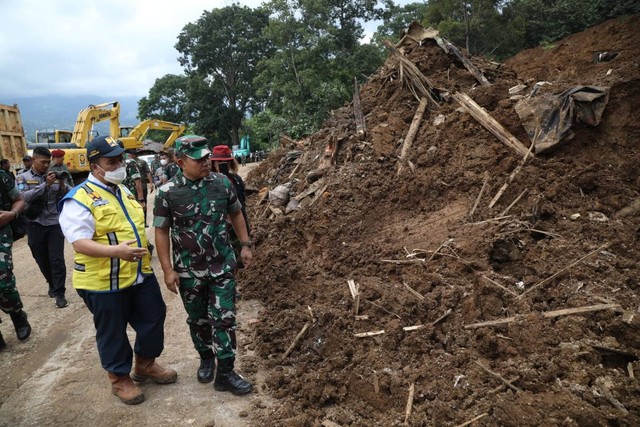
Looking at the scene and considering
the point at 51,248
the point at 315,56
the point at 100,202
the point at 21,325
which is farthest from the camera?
the point at 315,56

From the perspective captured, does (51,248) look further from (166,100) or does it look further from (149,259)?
(166,100)

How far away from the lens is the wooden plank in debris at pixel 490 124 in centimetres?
614

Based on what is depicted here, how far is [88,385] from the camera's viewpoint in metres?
3.77

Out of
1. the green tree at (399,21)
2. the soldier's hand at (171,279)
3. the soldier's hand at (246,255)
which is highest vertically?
the green tree at (399,21)

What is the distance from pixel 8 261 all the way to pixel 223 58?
36.2 meters

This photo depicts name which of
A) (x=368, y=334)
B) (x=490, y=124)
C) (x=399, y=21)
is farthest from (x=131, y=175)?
(x=399, y=21)

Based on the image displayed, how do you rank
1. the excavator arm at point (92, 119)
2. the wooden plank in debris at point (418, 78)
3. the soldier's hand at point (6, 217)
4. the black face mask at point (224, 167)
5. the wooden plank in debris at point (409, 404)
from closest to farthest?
the wooden plank in debris at point (409, 404) < the soldier's hand at point (6, 217) < the black face mask at point (224, 167) < the wooden plank in debris at point (418, 78) < the excavator arm at point (92, 119)

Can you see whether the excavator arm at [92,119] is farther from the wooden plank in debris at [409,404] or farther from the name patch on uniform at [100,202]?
the wooden plank in debris at [409,404]

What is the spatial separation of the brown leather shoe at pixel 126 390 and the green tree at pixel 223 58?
116ft

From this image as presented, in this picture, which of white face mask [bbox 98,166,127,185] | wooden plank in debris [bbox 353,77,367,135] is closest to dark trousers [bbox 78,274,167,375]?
white face mask [bbox 98,166,127,185]

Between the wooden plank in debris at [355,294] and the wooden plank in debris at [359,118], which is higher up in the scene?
the wooden plank in debris at [359,118]

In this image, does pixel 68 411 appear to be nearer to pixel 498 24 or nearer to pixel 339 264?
pixel 339 264

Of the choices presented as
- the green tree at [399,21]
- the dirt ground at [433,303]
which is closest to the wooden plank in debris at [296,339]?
the dirt ground at [433,303]

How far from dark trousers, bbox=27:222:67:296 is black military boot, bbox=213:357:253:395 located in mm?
3306
